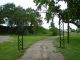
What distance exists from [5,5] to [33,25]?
42.8 ft

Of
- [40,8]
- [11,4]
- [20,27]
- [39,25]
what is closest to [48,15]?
[40,8]

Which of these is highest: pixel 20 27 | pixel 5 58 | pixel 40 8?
pixel 40 8

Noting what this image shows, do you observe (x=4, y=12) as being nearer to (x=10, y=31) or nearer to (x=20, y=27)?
(x=10, y=31)

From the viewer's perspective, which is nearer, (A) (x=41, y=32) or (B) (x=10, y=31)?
(B) (x=10, y=31)

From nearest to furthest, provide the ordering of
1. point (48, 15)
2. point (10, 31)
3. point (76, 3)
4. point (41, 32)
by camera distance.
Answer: point (76, 3) < point (48, 15) < point (10, 31) < point (41, 32)

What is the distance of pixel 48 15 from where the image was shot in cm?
4878

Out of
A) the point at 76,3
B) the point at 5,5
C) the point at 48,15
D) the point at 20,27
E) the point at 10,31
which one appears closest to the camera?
the point at 76,3

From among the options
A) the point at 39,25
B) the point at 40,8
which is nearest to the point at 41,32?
the point at 39,25

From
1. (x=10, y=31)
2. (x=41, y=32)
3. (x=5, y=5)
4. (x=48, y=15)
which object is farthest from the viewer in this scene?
(x=5, y=5)

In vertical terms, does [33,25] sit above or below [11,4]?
below

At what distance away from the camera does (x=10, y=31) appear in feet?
259

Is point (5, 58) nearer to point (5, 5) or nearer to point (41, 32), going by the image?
point (41, 32)

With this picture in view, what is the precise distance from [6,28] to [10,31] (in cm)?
387

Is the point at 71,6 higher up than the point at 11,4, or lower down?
lower down
